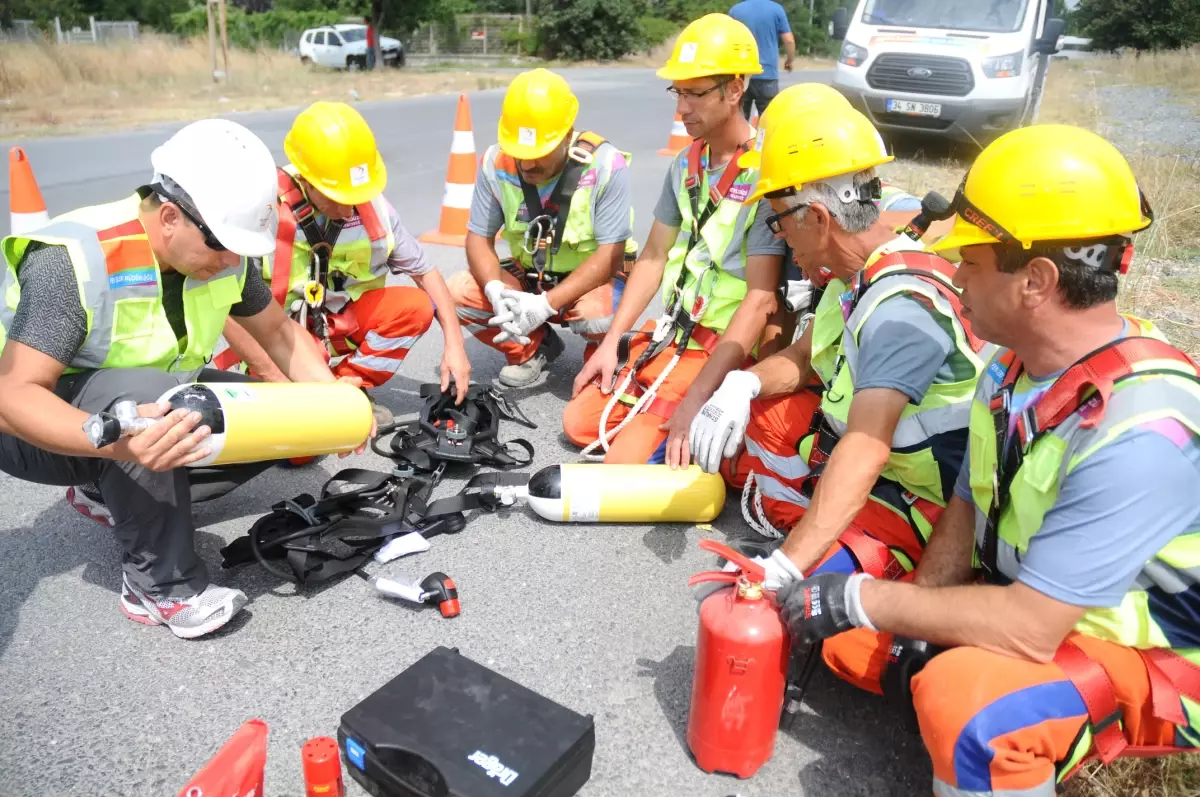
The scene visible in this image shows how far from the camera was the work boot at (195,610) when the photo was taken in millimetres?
2818

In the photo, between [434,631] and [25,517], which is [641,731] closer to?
[434,631]

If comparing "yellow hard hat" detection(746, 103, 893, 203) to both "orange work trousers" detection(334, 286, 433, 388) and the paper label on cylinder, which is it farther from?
"orange work trousers" detection(334, 286, 433, 388)

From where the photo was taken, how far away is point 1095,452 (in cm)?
188

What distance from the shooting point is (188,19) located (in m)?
45.0

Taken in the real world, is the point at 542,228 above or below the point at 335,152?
below

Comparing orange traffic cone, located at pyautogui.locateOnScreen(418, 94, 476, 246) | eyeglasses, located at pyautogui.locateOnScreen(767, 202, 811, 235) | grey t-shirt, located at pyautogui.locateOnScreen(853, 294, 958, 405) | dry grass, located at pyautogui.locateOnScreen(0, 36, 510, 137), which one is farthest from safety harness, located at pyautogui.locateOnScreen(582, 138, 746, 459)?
dry grass, located at pyautogui.locateOnScreen(0, 36, 510, 137)

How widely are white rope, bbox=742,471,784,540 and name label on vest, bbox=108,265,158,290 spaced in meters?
2.21

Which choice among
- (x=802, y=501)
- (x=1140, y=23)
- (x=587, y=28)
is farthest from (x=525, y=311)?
(x=1140, y=23)

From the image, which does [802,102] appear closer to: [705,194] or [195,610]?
[705,194]

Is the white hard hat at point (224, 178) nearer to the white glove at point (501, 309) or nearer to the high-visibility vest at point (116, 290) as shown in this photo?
the high-visibility vest at point (116, 290)

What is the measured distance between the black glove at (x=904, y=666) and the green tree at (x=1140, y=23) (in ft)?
125

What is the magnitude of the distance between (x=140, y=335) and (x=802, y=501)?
2289mm

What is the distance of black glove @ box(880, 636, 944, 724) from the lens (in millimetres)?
2258

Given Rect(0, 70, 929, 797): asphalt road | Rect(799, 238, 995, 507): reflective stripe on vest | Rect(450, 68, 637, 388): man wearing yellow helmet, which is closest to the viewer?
Rect(0, 70, 929, 797): asphalt road
